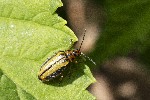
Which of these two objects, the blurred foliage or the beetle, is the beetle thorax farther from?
the blurred foliage

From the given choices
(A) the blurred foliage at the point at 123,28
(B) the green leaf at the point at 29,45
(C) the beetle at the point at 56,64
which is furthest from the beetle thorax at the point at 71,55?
(A) the blurred foliage at the point at 123,28

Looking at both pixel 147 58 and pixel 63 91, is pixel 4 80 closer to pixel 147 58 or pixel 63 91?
pixel 63 91

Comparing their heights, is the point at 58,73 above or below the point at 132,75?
above

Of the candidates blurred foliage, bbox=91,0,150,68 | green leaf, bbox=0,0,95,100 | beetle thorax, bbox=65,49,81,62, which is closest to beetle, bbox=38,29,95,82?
beetle thorax, bbox=65,49,81,62

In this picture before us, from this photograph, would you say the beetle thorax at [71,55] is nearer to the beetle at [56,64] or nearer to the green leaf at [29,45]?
the beetle at [56,64]

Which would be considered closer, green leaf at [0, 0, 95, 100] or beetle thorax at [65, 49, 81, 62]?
green leaf at [0, 0, 95, 100]

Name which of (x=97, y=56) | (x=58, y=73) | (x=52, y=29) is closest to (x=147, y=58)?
(x=97, y=56)

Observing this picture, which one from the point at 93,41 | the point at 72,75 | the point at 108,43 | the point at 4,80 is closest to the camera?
the point at 4,80

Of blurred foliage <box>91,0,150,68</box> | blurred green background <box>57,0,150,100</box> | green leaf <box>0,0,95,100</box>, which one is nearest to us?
green leaf <box>0,0,95,100</box>
